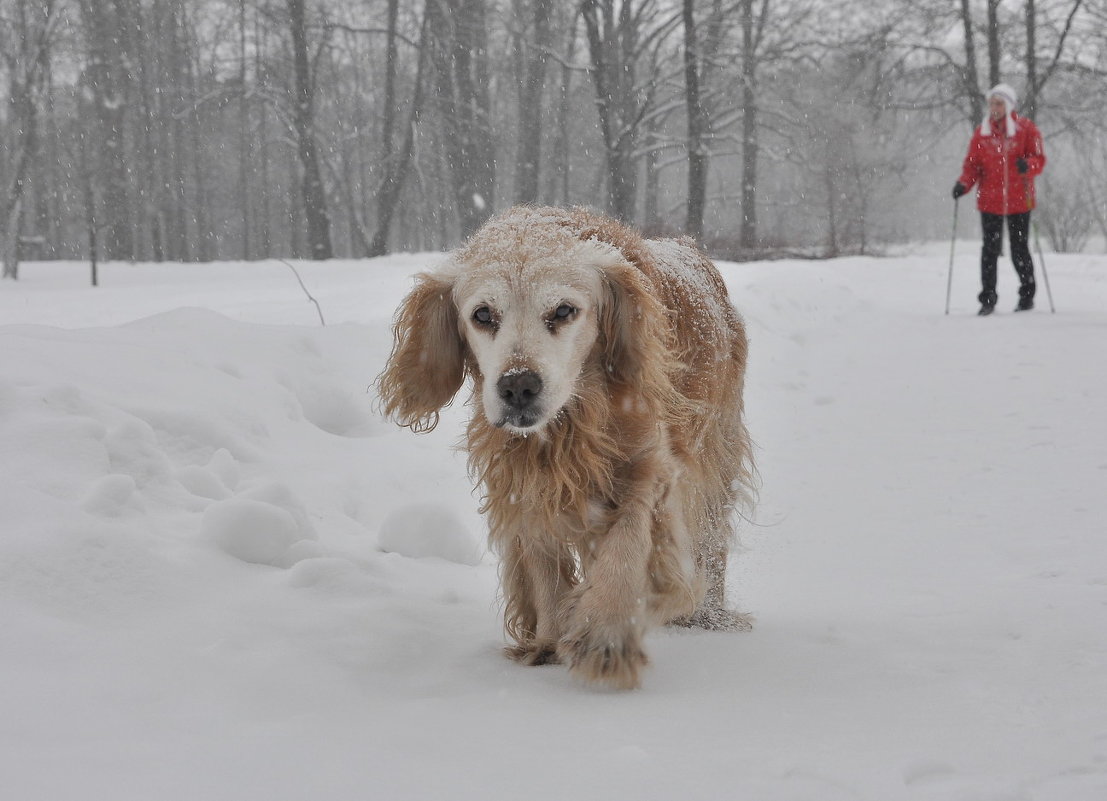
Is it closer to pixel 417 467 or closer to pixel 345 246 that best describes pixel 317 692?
pixel 417 467

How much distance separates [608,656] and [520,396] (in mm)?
723

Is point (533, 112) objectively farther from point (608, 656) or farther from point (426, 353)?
point (608, 656)

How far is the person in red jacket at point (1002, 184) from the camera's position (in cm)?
1084

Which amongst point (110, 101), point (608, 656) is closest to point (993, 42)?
point (110, 101)

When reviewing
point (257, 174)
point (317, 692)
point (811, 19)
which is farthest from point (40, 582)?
point (257, 174)

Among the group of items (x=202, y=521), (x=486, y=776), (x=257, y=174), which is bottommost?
(x=486, y=776)

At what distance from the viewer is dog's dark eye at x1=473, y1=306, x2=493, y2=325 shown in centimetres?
276

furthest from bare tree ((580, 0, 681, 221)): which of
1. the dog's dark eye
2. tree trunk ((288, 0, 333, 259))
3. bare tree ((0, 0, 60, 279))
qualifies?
the dog's dark eye

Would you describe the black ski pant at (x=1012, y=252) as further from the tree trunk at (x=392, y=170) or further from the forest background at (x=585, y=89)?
the tree trunk at (x=392, y=170)

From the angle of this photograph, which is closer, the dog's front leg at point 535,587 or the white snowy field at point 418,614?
the white snowy field at point 418,614

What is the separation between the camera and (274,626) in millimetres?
2662

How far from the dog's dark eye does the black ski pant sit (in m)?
9.74

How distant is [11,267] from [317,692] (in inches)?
730

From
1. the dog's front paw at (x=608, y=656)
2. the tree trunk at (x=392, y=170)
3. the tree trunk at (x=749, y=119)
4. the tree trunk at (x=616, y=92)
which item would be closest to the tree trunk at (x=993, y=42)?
the tree trunk at (x=749, y=119)
